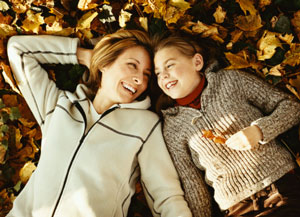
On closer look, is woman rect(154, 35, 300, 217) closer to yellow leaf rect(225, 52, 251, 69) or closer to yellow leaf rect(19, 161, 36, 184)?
yellow leaf rect(225, 52, 251, 69)

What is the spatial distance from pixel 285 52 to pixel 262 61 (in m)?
0.14

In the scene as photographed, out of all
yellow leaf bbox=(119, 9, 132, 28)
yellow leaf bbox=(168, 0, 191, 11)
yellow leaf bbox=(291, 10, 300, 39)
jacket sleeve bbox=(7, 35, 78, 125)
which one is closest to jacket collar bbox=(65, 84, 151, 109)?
jacket sleeve bbox=(7, 35, 78, 125)

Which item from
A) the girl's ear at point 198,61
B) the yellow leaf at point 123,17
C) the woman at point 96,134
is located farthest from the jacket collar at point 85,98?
the yellow leaf at point 123,17

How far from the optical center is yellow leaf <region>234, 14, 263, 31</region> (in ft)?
5.78

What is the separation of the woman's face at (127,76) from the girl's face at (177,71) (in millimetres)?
99

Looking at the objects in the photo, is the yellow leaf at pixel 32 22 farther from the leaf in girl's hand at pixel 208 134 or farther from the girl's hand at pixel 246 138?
the girl's hand at pixel 246 138

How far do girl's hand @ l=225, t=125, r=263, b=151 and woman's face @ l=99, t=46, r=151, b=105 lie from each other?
674 mm

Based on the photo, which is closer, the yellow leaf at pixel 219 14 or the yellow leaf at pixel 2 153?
the yellow leaf at pixel 219 14

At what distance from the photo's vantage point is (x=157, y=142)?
1.84 m

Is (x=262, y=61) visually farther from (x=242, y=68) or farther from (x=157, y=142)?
(x=157, y=142)

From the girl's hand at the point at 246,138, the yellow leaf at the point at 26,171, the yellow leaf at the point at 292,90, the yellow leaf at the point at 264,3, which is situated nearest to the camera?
the girl's hand at the point at 246,138

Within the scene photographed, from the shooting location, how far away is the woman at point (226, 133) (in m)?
1.58

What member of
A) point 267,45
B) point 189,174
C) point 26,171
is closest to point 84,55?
point 26,171

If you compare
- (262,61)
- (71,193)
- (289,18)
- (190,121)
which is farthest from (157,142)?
(289,18)
